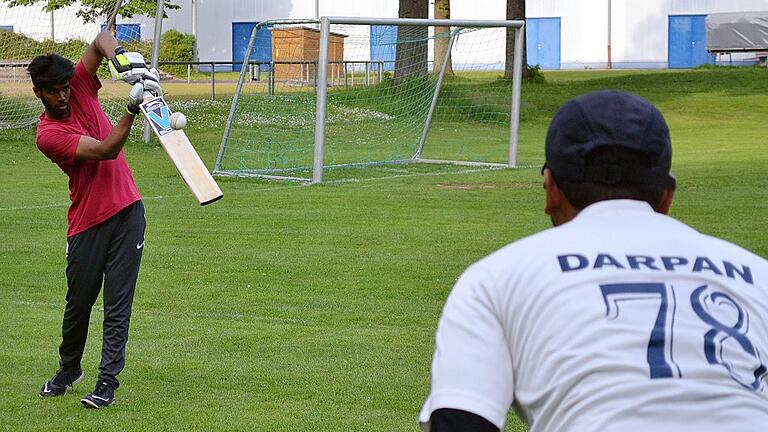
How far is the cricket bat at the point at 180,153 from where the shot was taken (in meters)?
6.84

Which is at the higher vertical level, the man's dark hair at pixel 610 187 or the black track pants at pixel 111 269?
the man's dark hair at pixel 610 187

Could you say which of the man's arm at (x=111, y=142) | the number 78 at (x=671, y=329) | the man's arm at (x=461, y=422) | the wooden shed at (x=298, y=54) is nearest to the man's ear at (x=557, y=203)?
the number 78 at (x=671, y=329)

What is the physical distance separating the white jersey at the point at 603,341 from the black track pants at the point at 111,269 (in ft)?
15.2

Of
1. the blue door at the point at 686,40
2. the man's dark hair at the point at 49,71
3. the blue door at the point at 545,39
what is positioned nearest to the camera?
the man's dark hair at the point at 49,71

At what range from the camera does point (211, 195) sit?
6.86m

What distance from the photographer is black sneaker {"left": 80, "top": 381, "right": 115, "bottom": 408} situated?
6.82m

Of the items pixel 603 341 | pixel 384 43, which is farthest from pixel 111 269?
pixel 384 43

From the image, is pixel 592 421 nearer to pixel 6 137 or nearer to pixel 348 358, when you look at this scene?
pixel 348 358

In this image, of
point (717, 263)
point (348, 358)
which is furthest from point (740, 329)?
point (348, 358)

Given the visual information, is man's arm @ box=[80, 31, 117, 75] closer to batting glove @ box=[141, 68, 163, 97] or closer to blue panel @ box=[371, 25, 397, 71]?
batting glove @ box=[141, 68, 163, 97]

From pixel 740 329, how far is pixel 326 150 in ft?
69.2

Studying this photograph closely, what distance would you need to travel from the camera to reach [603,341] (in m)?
2.37

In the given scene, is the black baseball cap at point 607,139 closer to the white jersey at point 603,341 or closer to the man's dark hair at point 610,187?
the man's dark hair at point 610,187

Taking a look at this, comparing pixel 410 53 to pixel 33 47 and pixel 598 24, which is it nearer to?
pixel 33 47
